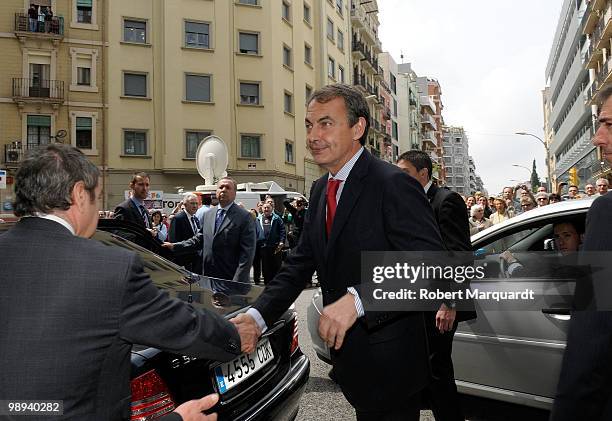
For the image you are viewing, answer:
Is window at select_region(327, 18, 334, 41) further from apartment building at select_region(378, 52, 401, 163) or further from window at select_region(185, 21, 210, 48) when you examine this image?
apartment building at select_region(378, 52, 401, 163)

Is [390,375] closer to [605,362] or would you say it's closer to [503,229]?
[605,362]

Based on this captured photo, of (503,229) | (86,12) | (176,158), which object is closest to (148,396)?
(503,229)

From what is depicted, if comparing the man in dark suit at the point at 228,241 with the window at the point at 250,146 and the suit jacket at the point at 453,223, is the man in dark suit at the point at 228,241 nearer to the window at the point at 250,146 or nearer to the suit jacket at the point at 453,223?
the suit jacket at the point at 453,223

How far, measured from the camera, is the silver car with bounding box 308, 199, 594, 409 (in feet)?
11.6

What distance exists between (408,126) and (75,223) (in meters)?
76.8

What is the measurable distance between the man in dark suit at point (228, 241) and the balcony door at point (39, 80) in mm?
26741

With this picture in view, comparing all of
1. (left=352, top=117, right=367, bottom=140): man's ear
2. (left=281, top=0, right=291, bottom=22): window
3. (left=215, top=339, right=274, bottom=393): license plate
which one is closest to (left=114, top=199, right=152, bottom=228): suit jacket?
(left=215, top=339, right=274, bottom=393): license plate

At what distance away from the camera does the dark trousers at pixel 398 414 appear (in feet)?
7.17

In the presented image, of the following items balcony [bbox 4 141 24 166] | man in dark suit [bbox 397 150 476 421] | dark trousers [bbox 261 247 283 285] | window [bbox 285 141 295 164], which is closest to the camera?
man in dark suit [bbox 397 150 476 421]

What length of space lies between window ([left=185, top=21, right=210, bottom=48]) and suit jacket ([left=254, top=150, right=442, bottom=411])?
3045 cm

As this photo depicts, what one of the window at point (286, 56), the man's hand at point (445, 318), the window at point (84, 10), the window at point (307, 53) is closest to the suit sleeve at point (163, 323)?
the man's hand at point (445, 318)

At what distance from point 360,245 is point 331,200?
12.1 inches

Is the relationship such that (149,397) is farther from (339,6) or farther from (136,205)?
(339,6)

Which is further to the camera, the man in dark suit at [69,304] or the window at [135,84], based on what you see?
the window at [135,84]
